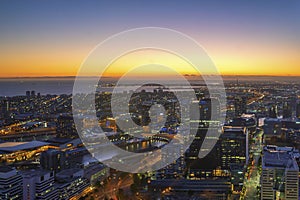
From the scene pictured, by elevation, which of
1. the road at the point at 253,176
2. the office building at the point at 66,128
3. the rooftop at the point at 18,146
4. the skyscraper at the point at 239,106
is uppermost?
the skyscraper at the point at 239,106

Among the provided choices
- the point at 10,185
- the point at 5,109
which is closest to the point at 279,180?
the point at 10,185

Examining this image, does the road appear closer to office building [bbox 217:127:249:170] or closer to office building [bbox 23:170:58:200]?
office building [bbox 217:127:249:170]

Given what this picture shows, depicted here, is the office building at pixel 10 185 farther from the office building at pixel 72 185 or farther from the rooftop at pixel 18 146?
the rooftop at pixel 18 146

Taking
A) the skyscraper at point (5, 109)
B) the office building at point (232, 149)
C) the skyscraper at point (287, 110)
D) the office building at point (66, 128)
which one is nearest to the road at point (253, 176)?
the office building at point (232, 149)

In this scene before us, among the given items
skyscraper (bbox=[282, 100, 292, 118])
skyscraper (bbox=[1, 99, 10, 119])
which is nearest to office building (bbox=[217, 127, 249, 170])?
skyscraper (bbox=[282, 100, 292, 118])

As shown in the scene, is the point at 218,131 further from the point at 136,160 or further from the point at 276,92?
the point at 276,92

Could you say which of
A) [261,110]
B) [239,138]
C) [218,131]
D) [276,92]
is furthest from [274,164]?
[276,92]

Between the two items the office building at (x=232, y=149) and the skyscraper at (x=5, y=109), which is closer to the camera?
the office building at (x=232, y=149)

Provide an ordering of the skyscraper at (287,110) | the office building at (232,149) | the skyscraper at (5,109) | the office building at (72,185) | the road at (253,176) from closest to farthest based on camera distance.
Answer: the office building at (72,185)
the road at (253,176)
the office building at (232,149)
the skyscraper at (287,110)
the skyscraper at (5,109)

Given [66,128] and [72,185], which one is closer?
[72,185]

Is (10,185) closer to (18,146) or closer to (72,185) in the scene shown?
(72,185)

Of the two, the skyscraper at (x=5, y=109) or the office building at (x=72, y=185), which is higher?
the skyscraper at (x=5, y=109)
